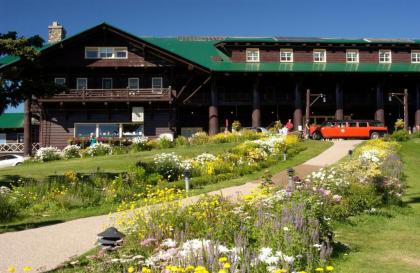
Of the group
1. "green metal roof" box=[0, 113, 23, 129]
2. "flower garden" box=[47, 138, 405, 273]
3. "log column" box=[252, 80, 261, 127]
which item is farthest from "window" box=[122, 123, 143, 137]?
"flower garden" box=[47, 138, 405, 273]

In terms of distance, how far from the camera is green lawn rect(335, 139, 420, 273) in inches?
296

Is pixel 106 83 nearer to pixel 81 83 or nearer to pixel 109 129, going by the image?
pixel 81 83

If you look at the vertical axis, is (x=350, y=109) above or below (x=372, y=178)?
above

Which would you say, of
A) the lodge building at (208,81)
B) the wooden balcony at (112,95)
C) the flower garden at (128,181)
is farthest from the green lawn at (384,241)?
the lodge building at (208,81)

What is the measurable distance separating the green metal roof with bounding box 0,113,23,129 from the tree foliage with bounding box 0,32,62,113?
29.6 metres

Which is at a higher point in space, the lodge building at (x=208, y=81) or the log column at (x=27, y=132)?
the lodge building at (x=208, y=81)

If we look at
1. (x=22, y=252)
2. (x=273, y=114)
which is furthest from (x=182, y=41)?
(x=22, y=252)

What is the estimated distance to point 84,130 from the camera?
3922 cm

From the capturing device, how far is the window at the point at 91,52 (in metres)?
39.0

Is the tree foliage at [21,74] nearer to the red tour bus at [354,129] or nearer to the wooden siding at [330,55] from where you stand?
the red tour bus at [354,129]

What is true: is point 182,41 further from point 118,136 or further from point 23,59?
point 23,59

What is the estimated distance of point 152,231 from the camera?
761cm

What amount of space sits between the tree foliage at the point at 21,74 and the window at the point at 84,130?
71.1 feet

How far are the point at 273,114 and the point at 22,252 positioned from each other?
37.5 meters
